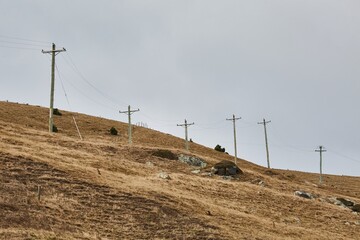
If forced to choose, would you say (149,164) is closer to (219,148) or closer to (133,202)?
(133,202)

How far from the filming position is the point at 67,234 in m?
24.7

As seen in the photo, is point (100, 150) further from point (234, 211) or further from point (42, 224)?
point (42, 224)

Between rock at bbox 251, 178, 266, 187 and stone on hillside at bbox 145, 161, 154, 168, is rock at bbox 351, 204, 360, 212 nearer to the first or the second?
rock at bbox 251, 178, 266, 187

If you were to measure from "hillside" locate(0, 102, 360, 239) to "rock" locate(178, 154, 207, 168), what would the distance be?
8.18 feet

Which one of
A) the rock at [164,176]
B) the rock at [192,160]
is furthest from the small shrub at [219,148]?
the rock at [164,176]

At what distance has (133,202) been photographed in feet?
108

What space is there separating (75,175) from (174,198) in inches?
298

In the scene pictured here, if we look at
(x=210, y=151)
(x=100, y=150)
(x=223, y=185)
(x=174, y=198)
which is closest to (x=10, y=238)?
(x=174, y=198)

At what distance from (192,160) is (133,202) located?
88.6 ft

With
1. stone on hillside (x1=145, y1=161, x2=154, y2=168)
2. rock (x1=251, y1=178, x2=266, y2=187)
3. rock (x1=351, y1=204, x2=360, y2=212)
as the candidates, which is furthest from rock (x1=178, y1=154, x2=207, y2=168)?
rock (x1=351, y1=204, x2=360, y2=212)

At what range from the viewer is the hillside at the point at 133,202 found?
89.0ft

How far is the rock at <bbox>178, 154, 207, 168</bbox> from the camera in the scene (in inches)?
2313

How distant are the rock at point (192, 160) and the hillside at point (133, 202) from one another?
8.18 ft

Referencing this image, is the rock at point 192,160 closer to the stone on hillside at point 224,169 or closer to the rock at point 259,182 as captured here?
the stone on hillside at point 224,169
